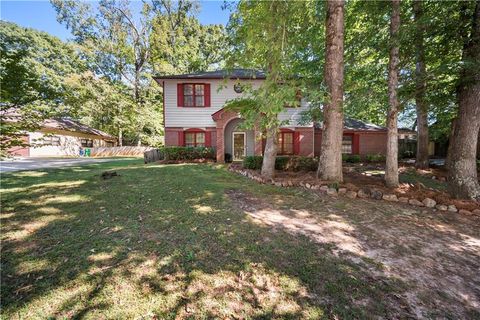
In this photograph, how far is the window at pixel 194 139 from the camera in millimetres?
15219

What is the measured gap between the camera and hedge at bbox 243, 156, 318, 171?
982cm

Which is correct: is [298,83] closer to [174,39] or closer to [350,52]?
[350,52]

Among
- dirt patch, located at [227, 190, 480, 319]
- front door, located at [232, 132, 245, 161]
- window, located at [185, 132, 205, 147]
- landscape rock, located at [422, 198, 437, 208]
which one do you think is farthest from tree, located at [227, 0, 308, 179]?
window, located at [185, 132, 205, 147]

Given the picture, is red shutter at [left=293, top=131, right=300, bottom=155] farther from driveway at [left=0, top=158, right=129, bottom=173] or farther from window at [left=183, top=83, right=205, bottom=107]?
driveway at [left=0, top=158, right=129, bottom=173]

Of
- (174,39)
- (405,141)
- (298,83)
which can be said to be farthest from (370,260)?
(174,39)

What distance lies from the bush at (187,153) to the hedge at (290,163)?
4600mm

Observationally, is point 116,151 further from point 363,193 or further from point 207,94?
point 363,193

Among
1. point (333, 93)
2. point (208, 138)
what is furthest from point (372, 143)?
point (333, 93)

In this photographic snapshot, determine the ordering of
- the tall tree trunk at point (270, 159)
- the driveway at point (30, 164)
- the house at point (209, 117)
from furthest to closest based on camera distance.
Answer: the house at point (209, 117), the driveway at point (30, 164), the tall tree trunk at point (270, 159)

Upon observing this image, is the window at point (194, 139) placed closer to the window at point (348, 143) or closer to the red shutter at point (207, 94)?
the red shutter at point (207, 94)

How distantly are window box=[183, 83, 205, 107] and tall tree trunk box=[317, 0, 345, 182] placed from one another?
958 cm

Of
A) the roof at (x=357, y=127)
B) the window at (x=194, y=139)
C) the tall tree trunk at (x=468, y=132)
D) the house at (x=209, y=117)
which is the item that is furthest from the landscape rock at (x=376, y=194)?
the roof at (x=357, y=127)

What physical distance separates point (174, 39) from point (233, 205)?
28.7 m

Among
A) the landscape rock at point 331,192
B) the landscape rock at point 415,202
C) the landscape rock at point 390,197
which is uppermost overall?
the landscape rock at point 331,192
